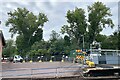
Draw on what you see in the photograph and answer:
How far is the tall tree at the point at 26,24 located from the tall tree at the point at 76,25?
862cm

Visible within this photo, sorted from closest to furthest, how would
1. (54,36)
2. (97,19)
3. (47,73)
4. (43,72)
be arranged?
(47,73)
(43,72)
(97,19)
(54,36)

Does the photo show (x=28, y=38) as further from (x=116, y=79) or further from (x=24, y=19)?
(x=116, y=79)

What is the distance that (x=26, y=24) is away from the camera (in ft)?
245

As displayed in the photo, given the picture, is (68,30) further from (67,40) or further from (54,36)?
(54,36)

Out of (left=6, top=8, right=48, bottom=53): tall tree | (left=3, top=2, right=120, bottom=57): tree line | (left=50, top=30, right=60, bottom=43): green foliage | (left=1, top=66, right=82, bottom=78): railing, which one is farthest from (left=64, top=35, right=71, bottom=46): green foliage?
(left=1, top=66, right=82, bottom=78): railing

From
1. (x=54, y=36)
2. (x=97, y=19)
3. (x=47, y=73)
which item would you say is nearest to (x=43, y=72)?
(x=47, y=73)

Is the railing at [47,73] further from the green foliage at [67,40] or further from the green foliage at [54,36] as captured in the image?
the green foliage at [54,36]

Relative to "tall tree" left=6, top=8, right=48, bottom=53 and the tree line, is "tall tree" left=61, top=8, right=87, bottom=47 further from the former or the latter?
"tall tree" left=6, top=8, right=48, bottom=53

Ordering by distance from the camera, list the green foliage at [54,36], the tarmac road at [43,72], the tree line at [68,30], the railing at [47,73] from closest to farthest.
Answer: the railing at [47,73] < the tarmac road at [43,72] < the tree line at [68,30] < the green foliage at [54,36]

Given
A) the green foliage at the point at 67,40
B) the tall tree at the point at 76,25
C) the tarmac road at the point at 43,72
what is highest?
the tall tree at the point at 76,25

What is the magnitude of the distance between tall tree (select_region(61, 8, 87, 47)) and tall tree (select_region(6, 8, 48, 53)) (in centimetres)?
862

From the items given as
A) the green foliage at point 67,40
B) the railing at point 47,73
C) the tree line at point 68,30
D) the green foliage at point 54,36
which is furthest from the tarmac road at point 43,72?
the green foliage at point 54,36

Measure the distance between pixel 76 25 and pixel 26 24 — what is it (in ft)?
54.0

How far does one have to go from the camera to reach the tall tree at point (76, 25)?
231 feet
